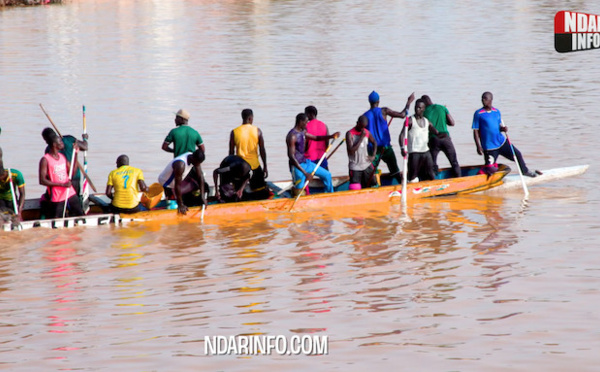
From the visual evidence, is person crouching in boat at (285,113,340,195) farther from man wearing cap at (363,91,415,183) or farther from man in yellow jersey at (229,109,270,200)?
man wearing cap at (363,91,415,183)

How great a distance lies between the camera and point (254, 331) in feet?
33.6

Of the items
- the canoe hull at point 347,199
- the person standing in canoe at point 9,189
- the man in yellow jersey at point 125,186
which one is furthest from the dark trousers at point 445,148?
the person standing in canoe at point 9,189

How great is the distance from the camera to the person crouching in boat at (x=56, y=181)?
14.0 metres

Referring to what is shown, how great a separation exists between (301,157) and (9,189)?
4369mm

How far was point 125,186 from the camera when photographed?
14523 mm

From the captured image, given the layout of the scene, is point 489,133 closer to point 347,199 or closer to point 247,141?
point 347,199

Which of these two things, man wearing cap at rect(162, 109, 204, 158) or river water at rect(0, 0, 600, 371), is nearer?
river water at rect(0, 0, 600, 371)

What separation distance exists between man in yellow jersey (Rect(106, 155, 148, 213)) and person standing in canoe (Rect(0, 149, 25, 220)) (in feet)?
3.94

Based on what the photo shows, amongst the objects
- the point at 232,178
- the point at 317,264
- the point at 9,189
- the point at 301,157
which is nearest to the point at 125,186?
the point at 9,189

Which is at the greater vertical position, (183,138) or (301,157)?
(183,138)

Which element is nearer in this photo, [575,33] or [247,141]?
[247,141]

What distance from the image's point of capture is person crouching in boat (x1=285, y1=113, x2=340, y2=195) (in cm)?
1536

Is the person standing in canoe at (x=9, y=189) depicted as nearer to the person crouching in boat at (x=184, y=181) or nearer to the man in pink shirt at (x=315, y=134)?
the person crouching in boat at (x=184, y=181)

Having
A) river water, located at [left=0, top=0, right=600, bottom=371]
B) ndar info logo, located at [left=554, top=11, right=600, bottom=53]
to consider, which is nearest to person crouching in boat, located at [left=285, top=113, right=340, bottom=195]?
river water, located at [left=0, top=0, right=600, bottom=371]
